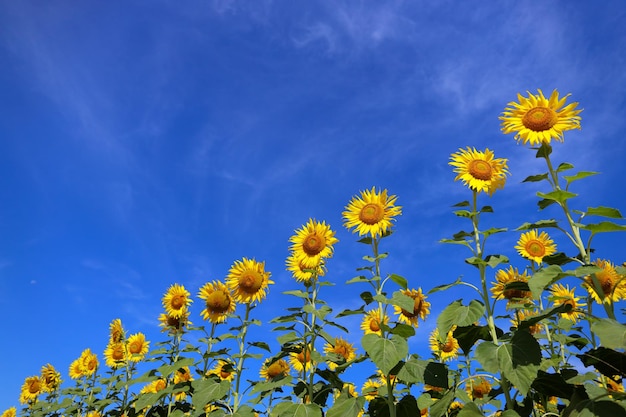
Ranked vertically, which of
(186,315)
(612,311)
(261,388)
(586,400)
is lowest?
(586,400)

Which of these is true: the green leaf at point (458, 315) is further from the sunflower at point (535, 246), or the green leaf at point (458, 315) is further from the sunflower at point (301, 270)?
the sunflower at point (535, 246)

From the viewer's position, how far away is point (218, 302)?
7855 millimetres

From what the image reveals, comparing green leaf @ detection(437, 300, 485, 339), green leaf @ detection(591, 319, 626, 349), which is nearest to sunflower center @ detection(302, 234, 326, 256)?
green leaf @ detection(437, 300, 485, 339)

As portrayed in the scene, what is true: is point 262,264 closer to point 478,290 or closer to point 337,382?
point 337,382

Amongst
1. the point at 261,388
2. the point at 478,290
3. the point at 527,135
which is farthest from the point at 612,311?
the point at 261,388

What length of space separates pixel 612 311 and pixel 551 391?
851 millimetres

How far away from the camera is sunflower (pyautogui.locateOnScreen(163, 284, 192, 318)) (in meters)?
8.78

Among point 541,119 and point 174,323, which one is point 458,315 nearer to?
point 541,119

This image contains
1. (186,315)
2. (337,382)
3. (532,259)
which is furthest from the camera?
(186,315)

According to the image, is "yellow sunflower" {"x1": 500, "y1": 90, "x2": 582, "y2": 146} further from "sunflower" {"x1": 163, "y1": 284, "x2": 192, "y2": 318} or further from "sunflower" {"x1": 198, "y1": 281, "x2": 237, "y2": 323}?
"sunflower" {"x1": 163, "y1": 284, "x2": 192, "y2": 318}

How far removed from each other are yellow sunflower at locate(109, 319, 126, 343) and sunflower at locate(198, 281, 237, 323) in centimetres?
408

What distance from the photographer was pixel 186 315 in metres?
8.82

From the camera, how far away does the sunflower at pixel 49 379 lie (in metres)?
13.5

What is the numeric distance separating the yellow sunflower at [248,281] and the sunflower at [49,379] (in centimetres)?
926
